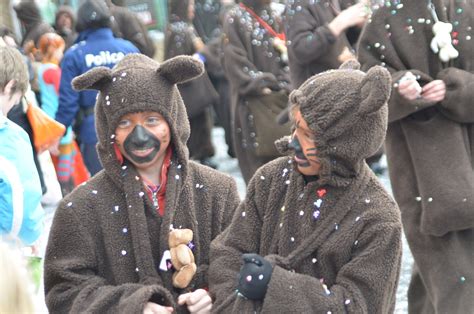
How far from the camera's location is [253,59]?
7.20 metres

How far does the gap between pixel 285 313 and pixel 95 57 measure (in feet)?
13.7

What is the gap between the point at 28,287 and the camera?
177 centimetres

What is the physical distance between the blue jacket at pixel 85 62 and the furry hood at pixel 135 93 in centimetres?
328

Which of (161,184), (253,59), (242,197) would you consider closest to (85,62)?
(253,59)

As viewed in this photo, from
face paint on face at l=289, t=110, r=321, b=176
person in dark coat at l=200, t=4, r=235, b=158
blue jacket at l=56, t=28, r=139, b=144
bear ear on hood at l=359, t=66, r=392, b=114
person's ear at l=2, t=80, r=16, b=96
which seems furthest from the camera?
person in dark coat at l=200, t=4, r=235, b=158

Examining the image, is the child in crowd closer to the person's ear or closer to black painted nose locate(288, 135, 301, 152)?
the person's ear

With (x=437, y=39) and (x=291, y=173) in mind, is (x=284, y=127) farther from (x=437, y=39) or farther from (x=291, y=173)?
(x=291, y=173)

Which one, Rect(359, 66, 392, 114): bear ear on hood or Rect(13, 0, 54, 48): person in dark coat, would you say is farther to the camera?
Rect(13, 0, 54, 48): person in dark coat

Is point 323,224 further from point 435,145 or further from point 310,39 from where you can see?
point 310,39

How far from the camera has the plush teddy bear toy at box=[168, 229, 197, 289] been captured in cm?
321

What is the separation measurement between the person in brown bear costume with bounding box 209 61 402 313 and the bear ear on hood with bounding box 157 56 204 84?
0.42 meters

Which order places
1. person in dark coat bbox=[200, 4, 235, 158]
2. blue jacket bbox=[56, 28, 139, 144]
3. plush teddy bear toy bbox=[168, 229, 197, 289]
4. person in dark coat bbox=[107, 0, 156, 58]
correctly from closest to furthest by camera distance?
plush teddy bear toy bbox=[168, 229, 197, 289] < blue jacket bbox=[56, 28, 139, 144] < person in dark coat bbox=[107, 0, 156, 58] < person in dark coat bbox=[200, 4, 235, 158]

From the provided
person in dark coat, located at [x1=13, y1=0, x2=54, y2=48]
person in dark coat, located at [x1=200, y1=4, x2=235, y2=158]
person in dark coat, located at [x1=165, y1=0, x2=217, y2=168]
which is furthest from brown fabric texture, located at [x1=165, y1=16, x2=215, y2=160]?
person in dark coat, located at [x1=13, y1=0, x2=54, y2=48]

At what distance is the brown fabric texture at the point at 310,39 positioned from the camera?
6.15m
